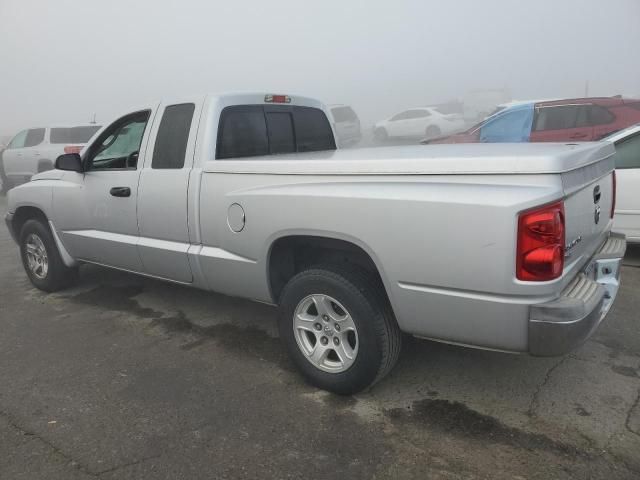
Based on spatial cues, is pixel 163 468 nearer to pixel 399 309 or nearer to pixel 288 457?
pixel 288 457

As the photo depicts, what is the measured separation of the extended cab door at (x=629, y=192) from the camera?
204 inches

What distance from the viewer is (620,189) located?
5254 mm

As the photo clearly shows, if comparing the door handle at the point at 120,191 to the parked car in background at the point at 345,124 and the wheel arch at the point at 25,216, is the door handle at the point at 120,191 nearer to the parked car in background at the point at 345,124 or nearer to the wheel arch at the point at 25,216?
the wheel arch at the point at 25,216

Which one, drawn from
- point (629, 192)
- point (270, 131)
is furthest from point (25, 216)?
point (629, 192)

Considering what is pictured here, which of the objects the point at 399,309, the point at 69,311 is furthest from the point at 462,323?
the point at 69,311

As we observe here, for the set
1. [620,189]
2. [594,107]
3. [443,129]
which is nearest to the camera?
[620,189]

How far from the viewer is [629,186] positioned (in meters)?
5.22

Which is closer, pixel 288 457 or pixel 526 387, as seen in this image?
pixel 288 457

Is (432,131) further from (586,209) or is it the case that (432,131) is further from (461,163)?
(461,163)

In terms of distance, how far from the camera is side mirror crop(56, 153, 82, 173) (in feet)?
14.4

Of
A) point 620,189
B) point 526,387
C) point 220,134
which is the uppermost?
point 220,134

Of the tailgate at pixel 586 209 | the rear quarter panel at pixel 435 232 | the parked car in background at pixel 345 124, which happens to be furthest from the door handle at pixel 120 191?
the parked car in background at pixel 345 124

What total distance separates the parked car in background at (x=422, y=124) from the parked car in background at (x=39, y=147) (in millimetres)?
12167

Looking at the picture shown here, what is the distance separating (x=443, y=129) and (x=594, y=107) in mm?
11629
